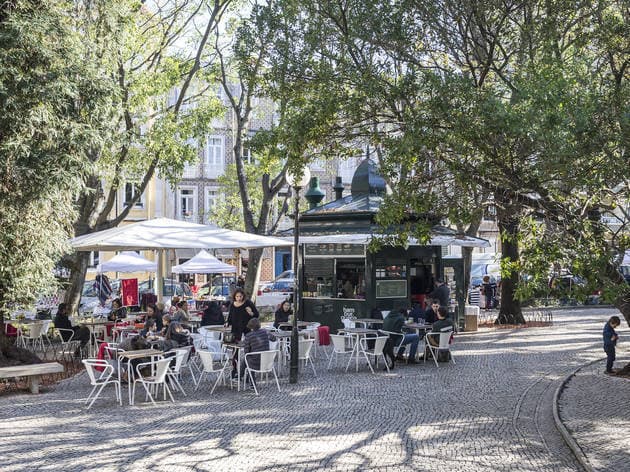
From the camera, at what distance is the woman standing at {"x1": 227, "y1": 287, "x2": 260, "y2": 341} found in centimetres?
1359

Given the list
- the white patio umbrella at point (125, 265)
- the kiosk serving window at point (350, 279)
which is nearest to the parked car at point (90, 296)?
the white patio umbrella at point (125, 265)

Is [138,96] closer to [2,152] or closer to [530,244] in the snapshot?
[2,152]

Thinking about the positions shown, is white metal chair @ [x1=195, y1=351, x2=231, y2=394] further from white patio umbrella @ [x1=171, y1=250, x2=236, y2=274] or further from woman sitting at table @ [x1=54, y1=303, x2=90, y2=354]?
white patio umbrella @ [x1=171, y1=250, x2=236, y2=274]

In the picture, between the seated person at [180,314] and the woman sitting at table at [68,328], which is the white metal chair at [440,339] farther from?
the woman sitting at table at [68,328]

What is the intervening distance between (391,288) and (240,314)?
23.8 ft

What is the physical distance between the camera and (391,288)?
2000 centimetres

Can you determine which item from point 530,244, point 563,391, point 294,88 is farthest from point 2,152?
point 563,391

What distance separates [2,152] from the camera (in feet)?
42.2

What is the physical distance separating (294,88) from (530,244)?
5341 millimetres

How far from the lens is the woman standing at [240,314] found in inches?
535

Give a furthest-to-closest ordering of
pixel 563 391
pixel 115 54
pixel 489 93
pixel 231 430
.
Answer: pixel 115 54 < pixel 563 391 < pixel 489 93 < pixel 231 430

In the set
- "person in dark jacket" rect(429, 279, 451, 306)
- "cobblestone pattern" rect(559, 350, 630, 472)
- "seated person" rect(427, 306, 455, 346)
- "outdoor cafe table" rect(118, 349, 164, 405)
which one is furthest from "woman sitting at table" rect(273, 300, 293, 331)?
"cobblestone pattern" rect(559, 350, 630, 472)

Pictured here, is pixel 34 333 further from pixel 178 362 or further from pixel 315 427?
pixel 315 427

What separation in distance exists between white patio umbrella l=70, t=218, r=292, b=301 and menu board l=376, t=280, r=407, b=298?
3560mm
